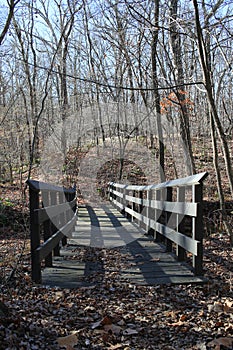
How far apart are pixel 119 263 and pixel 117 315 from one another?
189 cm

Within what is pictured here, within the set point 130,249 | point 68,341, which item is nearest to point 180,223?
point 130,249

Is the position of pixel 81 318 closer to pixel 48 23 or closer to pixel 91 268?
pixel 91 268

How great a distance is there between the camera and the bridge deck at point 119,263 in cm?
409

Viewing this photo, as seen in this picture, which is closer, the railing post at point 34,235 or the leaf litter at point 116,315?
the leaf litter at point 116,315

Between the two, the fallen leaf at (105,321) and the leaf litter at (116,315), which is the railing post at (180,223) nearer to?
the leaf litter at (116,315)

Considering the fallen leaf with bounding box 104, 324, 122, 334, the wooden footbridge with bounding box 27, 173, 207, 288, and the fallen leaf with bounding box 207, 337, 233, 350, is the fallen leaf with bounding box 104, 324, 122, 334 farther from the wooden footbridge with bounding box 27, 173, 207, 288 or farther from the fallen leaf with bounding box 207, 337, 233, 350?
the wooden footbridge with bounding box 27, 173, 207, 288

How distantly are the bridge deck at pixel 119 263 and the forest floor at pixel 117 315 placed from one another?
0.15 meters

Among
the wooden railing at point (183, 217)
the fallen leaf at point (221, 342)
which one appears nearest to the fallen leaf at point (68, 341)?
the fallen leaf at point (221, 342)

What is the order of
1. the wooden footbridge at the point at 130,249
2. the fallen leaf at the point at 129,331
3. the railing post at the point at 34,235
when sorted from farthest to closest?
the wooden footbridge at the point at 130,249, the railing post at the point at 34,235, the fallen leaf at the point at 129,331

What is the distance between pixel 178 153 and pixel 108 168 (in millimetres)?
4622

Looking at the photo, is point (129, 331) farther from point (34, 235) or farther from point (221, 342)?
point (34, 235)

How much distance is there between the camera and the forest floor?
2652mm

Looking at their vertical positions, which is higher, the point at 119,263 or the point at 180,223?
the point at 180,223

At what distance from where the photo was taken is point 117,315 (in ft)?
10.4
